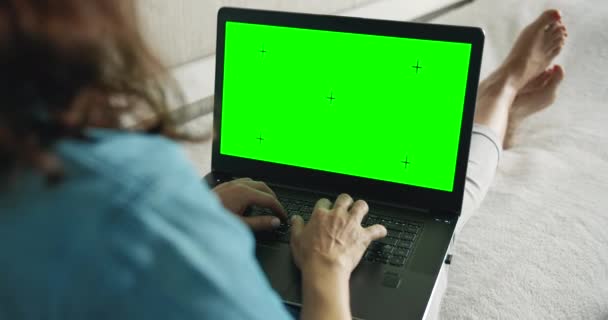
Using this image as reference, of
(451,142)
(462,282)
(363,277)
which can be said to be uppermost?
(451,142)

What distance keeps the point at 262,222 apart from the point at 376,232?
0.14m

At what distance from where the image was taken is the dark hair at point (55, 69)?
13.3 inches

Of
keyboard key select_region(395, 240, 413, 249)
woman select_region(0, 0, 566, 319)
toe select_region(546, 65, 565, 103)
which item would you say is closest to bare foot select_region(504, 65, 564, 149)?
toe select_region(546, 65, 565, 103)

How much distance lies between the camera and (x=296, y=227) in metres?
0.81

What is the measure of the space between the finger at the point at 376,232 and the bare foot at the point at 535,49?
78 cm

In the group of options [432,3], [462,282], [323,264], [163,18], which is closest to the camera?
[323,264]

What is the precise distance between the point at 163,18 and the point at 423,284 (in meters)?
0.69

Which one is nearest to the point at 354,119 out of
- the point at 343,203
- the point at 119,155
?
the point at 343,203

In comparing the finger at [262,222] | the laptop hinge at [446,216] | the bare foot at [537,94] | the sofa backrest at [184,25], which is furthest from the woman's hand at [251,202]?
the bare foot at [537,94]

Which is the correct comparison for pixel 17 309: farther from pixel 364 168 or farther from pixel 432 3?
pixel 432 3

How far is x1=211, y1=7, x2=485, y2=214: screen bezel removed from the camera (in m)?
0.87

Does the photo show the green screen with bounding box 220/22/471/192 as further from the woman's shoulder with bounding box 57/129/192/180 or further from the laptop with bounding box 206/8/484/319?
the woman's shoulder with bounding box 57/129/192/180

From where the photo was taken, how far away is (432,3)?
6.22 feet

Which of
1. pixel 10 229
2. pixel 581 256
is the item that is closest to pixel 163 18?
pixel 581 256
